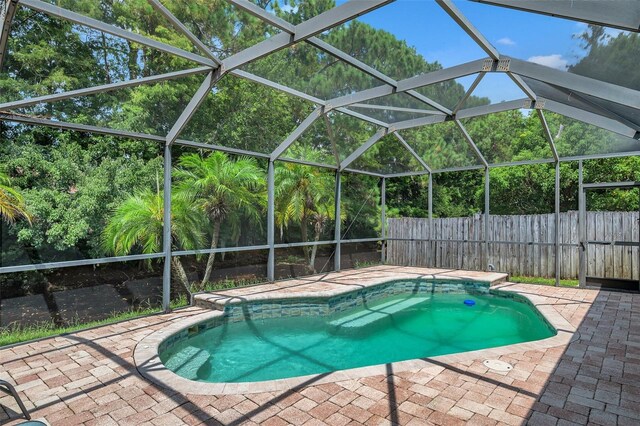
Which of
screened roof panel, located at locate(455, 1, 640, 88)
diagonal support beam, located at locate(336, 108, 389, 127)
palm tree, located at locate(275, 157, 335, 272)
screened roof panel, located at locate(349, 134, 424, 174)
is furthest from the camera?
screened roof panel, located at locate(349, 134, 424, 174)

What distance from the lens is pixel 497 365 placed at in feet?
12.5

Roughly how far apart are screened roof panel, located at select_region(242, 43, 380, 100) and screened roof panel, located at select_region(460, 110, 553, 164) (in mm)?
3654

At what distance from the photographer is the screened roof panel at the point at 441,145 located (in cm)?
888

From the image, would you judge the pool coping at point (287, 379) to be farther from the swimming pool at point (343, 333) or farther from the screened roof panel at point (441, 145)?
the screened roof panel at point (441, 145)

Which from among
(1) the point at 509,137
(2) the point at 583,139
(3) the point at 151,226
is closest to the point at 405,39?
(2) the point at 583,139

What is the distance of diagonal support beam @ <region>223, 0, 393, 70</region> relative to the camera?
147 inches

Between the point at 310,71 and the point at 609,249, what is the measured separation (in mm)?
7906

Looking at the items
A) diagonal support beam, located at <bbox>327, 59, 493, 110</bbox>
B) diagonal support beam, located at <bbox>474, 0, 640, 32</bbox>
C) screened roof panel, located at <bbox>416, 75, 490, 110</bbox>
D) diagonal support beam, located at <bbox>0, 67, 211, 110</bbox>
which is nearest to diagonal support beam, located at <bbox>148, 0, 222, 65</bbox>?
diagonal support beam, located at <bbox>0, 67, 211, 110</bbox>

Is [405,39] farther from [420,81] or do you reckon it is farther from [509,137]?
[509,137]

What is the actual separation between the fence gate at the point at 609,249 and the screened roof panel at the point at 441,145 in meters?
2.70

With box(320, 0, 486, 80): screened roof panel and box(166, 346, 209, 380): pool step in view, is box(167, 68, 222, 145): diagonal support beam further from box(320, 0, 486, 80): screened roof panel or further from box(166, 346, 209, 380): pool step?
box(166, 346, 209, 380): pool step

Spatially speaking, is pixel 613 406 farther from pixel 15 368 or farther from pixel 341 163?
pixel 341 163

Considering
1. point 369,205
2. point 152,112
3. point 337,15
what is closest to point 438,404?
point 337,15

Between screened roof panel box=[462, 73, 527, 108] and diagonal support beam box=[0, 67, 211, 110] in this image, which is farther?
screened roof panel box=[462, 73, 527, 108]
